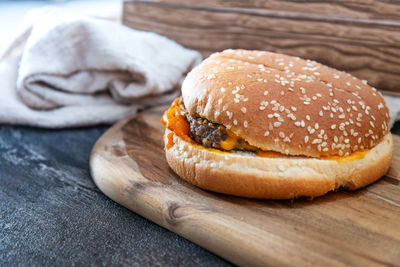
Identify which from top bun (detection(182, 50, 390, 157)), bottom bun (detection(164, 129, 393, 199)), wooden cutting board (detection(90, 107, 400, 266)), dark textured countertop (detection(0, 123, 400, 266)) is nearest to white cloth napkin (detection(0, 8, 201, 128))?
dark textured countertop (detection(0, 123, 400, 266))

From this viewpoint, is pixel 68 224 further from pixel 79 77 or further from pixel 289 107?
pixel 79 77

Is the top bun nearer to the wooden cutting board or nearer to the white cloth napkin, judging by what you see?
the wooden cutting board

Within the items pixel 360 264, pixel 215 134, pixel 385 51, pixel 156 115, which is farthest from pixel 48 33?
pixel 360 264

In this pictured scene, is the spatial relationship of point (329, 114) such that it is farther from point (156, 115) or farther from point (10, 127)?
point (10, 127)

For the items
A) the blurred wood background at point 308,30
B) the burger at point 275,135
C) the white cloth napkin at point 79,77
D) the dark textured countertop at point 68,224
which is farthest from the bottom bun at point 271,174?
the white cloth napkin at point 79,77

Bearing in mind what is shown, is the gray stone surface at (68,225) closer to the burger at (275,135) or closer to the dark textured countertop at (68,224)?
the dark textured countertop at (68,224)

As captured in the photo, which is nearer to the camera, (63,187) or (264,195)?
(264,195)
